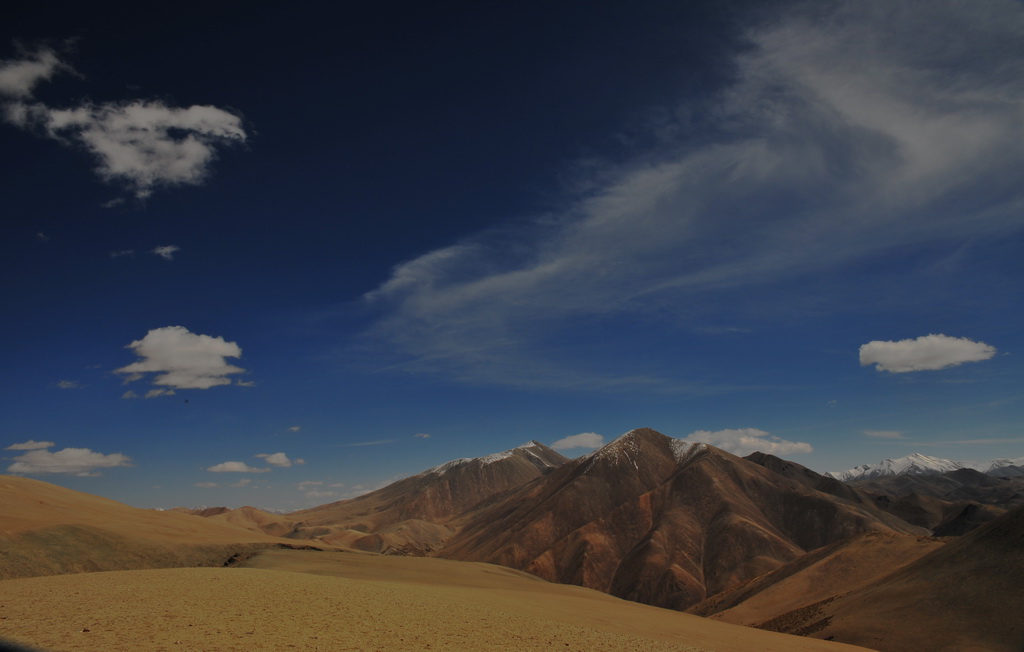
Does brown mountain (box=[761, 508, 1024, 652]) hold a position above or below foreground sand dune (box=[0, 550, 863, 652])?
below

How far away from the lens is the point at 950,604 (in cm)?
3934

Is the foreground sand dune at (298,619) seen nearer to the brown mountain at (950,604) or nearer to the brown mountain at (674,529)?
the brown mountain at (950,604)

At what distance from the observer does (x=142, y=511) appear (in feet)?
261

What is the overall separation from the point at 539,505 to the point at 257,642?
186 meters

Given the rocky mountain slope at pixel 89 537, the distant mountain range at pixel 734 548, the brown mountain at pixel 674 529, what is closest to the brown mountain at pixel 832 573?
the distant mountain range at pixel 734 548

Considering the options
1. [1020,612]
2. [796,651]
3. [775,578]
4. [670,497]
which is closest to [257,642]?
[796,651]

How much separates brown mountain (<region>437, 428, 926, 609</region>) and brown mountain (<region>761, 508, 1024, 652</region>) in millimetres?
78237

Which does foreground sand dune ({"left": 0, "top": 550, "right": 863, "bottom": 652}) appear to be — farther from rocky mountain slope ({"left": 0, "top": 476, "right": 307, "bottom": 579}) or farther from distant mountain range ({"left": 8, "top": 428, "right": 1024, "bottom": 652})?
rocky mountain slope ({"left": 0, "top": 476, "right": 307, "bottom": 579})

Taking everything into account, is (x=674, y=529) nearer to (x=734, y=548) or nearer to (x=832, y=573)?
(x=734, y=548)

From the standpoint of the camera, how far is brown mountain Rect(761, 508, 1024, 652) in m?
35.1

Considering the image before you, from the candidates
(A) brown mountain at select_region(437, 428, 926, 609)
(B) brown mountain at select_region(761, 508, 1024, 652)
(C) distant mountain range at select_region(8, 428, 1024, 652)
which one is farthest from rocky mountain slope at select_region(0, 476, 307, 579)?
(A) brown mountain at select_region(437, 428, 926, 609)

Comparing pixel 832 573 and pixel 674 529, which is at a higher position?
pixel 832 573

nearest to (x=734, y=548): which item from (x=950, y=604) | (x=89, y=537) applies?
(x=950, y=604)

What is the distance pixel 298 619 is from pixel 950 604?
4431 cm
